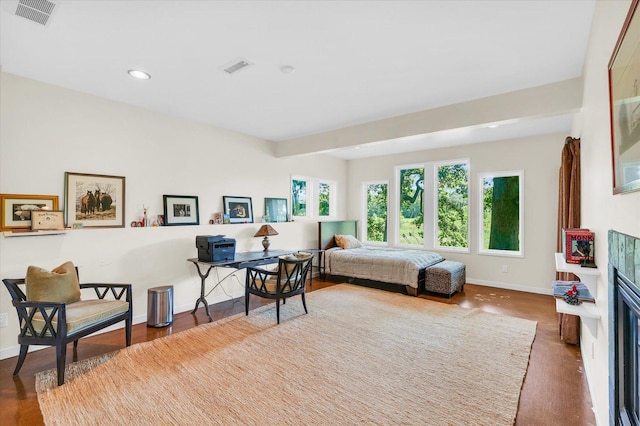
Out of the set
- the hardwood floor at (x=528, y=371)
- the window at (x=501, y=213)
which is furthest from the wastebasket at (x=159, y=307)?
the window at (x=501, y=213)

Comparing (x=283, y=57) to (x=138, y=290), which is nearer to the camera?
(x=283, y=57)

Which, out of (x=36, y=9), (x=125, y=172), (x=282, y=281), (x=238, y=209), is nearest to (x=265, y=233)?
(x=238, y=209)

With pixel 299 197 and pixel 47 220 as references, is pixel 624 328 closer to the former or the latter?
pixel 47 220

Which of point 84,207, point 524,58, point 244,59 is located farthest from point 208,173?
point 524,58

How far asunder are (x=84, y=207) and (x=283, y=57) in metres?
2.67

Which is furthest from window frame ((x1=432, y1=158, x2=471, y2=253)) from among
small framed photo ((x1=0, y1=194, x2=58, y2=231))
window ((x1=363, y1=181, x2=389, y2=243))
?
small framed photo ((x1=0, y1=194, x2=58, y2=231))

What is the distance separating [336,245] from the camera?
6.34 metres

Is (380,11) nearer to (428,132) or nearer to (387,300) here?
(428,132)

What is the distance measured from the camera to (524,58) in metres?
2.51

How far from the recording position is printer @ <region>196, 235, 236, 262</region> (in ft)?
12.3

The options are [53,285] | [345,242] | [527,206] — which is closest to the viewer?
[53,285]

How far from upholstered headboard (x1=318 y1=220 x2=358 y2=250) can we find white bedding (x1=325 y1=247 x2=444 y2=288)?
0.73 feet

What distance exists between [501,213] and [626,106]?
4767 millimetres

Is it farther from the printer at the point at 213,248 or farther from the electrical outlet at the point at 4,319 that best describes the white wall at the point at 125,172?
the printer at the point at 213,248
